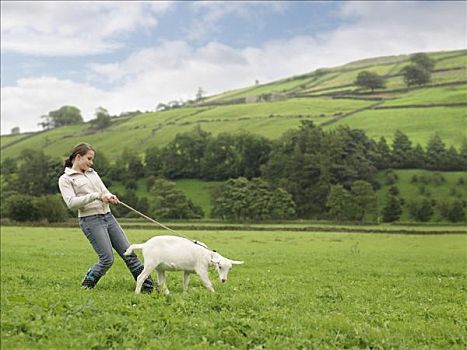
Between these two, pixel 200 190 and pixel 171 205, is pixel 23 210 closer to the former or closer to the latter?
pixel 171 205

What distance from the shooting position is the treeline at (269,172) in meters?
109

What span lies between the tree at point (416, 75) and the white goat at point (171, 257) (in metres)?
179

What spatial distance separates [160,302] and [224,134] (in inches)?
5309

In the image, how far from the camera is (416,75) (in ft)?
594

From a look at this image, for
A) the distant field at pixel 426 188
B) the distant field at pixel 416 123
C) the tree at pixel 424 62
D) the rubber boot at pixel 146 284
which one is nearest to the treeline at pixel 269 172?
→ the distant field at pixel 426 188

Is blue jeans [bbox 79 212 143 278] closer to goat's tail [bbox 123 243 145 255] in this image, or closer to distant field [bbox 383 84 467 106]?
goat's tail [bbox 123 243 145 255]

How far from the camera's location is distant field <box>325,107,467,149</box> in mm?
130413

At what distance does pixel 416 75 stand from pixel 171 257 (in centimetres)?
18092

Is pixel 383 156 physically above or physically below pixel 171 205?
above

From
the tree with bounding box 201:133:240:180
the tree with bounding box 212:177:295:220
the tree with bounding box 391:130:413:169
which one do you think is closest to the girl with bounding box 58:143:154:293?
the tree with bounding box 212:177:295:220

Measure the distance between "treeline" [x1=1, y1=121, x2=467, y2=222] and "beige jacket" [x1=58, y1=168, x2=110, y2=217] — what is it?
81.7 metres

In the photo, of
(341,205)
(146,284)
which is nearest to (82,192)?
(146,284)

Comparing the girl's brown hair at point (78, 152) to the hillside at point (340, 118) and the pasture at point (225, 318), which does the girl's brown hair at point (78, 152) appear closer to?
the pasture at point (225, 318)

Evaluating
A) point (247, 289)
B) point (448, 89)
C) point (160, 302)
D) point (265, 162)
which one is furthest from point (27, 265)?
point (448, 89)
